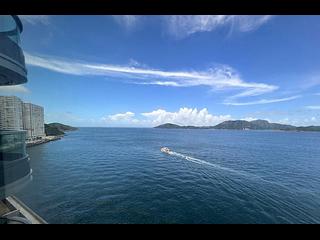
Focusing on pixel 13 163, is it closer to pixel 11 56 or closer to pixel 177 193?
pixel 11 56

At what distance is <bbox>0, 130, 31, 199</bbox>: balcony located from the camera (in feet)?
10.6

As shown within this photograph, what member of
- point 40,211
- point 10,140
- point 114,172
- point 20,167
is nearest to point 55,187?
point 40,211

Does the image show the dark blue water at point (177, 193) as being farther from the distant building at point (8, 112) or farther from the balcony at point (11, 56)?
the balcony at point (11, 56)

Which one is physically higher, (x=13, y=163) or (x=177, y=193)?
(x=13, y=163)

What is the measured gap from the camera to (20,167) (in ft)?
13.1

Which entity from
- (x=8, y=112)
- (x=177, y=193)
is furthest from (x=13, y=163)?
(x=177, y=193)

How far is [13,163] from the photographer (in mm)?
3666

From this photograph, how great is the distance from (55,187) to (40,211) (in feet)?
11.3

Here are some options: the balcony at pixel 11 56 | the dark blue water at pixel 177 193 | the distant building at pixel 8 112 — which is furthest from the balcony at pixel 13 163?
the dark blue water at pixel 177 193

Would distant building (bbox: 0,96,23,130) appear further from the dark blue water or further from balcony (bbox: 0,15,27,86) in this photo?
the dark blue water

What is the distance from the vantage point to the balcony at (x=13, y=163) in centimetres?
323

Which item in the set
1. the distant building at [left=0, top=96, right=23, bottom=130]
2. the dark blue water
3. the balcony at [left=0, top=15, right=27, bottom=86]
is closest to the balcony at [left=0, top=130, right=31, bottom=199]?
the distant building at [left=0, top=96, right=23, bottom=130]

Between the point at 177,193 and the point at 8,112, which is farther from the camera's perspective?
→ the point at 177,193
